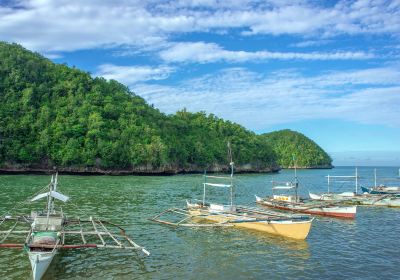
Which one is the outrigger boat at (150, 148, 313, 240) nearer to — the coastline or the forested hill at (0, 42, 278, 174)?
the coastline

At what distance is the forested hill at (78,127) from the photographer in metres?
92.3

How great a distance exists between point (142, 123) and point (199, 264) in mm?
103344

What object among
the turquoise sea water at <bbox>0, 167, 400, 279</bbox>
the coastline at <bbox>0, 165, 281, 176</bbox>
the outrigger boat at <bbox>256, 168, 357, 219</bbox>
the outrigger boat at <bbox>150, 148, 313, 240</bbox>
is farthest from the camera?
the coastline at <bbox>0, 165, 281, 176</bbox>

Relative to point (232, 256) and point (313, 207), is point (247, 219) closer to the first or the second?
point (232, 256)

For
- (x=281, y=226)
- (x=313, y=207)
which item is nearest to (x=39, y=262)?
(x=281, y=226)

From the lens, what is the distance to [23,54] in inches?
4471

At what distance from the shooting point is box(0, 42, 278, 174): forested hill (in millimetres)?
92312

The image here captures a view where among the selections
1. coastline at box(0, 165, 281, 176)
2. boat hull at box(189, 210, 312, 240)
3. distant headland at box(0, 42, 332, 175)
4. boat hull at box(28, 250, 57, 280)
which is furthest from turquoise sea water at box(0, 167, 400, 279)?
distant headland at box(0, 42, 332, 175)

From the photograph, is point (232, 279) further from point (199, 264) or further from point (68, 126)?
point (68, 126)

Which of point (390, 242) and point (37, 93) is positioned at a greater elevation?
point (37, 93)

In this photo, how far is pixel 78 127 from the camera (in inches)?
3962

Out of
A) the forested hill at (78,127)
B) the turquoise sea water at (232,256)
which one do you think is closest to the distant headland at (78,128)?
the forested hill at (78,127)

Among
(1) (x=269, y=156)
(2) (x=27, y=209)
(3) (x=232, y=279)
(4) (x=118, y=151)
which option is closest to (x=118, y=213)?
(2) (x=27, y=209)

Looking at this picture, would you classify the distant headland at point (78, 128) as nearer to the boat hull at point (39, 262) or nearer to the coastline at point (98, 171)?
the coastline at point (98, 171)
